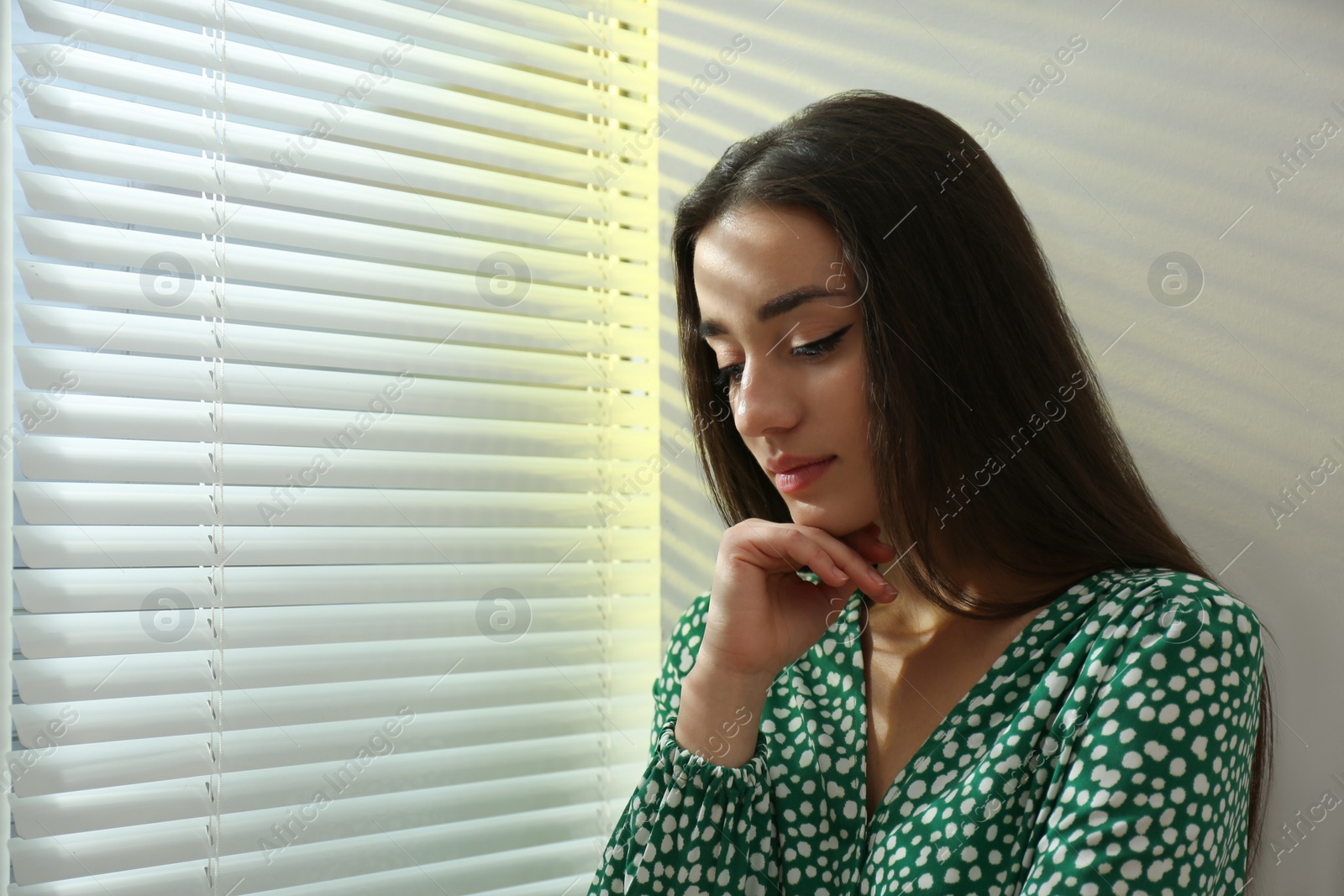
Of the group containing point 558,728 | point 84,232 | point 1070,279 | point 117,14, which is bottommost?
point 558,728

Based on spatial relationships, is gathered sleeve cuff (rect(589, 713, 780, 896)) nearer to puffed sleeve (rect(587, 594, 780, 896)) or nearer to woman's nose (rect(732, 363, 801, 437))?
puffed sleeve (rect(587, 594, 780, 896))

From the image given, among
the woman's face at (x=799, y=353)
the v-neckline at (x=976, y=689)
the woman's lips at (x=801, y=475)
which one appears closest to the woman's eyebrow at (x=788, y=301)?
the woman's face at (x=799, y=353)

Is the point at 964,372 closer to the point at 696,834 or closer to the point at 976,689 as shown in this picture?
the point at 976,689

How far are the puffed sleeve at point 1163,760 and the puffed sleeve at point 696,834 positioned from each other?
12.3 inches

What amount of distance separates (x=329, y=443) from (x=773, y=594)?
0.58 metres

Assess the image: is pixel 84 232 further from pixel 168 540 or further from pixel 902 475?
pixel 902 475

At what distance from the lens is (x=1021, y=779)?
879mm

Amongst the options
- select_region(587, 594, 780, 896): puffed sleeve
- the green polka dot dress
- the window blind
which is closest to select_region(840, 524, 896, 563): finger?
the green polka dot dress

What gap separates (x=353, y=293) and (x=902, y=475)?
725 millimetres

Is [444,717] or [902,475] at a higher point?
[902,475]

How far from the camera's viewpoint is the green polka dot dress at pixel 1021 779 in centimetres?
79

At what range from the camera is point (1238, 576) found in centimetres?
111

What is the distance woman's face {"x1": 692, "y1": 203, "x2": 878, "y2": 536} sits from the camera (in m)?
0.97

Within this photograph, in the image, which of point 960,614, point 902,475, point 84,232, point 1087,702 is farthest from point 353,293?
point 1087,702
